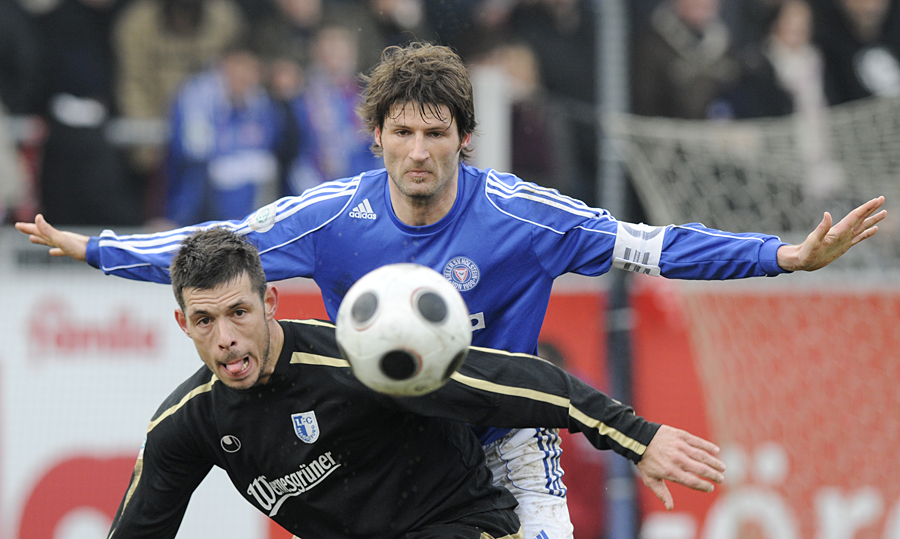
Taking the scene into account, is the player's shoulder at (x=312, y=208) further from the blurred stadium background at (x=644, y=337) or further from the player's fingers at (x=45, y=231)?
the blurred stadium background at (x=644, y=337)

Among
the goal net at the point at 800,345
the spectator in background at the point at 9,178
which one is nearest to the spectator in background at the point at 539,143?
the goal net at the point at 800,345

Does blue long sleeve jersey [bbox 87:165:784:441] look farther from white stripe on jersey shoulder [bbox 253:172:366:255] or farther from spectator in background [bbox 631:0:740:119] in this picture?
spectator in background [bbox 631:0:740:119]

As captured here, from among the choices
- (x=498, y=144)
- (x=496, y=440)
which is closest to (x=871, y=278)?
(x=498, y=144)

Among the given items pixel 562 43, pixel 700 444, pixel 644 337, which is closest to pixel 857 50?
pixel 562 43

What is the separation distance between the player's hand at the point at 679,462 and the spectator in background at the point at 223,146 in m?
5.31

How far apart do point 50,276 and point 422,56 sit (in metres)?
4.11

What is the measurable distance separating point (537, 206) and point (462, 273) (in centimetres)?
46

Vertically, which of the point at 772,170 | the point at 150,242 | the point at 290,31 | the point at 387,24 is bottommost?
the point at 150,242

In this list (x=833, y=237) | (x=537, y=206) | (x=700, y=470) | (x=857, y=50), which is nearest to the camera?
(x=700, y=470)

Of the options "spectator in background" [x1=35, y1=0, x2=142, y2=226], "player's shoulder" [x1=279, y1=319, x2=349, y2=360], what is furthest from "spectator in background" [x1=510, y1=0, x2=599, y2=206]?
"player's shoulder" [x1=279, y1=319, x2=349, y2=360]

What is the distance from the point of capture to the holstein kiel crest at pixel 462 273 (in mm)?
4754

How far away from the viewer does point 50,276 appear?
770 cm

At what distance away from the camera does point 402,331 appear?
3.48 metres

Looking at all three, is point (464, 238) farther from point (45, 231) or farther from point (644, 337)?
point (644, 337)
